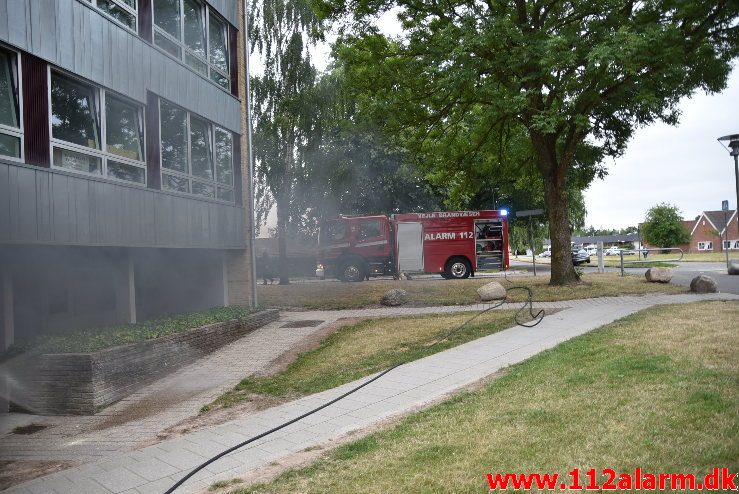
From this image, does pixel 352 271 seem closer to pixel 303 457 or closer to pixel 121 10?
pixel 121 10

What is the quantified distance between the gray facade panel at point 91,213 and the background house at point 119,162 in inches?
0.8

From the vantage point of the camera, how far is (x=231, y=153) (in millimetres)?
13289

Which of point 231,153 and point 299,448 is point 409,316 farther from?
point 299,448

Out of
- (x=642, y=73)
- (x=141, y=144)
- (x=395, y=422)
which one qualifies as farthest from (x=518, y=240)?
(x=395, y=422)

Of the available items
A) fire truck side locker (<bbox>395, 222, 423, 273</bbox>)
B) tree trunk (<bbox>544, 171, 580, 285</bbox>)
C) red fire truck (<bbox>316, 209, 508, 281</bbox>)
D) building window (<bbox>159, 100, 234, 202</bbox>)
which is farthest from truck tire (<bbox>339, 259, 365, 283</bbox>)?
building window (<bbox>159, 100, 234, 202</bbox>)

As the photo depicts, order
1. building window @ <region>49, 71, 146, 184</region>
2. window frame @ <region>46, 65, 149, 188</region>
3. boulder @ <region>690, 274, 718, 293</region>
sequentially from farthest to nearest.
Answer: boulder @ <region>690, 274, 718, 293</region> < building window @ <region>49, 71, 146, 184</region> < window frame @ <region>46, 65, 149, 188</region>

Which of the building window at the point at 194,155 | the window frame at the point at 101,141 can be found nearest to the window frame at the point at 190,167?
the building window at the point at 194,155

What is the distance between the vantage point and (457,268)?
21.9 meters

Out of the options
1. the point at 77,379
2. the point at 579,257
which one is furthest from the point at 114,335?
the point at 579,257

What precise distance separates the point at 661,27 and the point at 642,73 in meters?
1.33

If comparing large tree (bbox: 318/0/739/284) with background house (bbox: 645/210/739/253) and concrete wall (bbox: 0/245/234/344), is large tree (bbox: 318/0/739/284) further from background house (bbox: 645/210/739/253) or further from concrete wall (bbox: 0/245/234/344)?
background house (bbox: 645/210/739/253)

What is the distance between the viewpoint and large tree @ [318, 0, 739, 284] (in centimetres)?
1225

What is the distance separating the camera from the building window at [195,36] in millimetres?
10586

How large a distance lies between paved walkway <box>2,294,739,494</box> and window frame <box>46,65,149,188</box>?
452 cm
